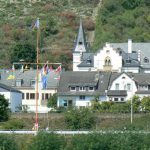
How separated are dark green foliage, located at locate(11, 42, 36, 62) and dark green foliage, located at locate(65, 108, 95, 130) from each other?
31148 mm

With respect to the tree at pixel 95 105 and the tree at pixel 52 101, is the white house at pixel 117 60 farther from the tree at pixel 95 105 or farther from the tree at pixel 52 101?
the tree at pixel 95 105

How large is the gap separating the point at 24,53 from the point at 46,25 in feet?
54.8

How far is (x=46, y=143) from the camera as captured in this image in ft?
239

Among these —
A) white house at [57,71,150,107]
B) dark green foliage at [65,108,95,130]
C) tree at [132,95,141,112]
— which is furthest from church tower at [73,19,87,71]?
dark green foliage at [65,108,95,130]

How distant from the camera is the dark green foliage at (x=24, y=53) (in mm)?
119488

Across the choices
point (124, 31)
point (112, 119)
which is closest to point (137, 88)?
point (112, 119)

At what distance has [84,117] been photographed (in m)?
87.2

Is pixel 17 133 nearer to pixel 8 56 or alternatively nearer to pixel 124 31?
pixel 8 56

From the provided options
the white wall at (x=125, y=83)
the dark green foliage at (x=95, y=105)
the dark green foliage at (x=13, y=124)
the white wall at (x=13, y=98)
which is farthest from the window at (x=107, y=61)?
the dark green foliage at (x=13, y=124)

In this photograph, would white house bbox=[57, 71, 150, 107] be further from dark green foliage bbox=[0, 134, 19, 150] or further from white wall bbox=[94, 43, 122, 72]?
dark green foliage bbox=[0, 134, 19, 150]

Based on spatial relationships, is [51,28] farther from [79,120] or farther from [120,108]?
[79,120]

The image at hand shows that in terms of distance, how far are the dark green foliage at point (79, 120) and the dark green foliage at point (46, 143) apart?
12977 mm

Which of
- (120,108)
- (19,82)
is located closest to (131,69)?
(19,82)

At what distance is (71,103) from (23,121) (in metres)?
12.6
